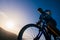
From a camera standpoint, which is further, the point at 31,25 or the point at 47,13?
the point at 47,13

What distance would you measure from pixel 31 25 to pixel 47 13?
109 centimetres

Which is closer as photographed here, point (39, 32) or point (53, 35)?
point (39, 32)

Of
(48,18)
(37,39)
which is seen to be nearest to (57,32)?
(48,18)

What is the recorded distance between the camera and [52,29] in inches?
291

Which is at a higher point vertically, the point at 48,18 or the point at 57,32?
the point at 48,18

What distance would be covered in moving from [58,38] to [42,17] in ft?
4.65

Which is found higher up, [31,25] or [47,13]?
[47,13]

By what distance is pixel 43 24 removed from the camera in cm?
709

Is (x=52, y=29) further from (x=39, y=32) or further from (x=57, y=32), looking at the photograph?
(x=39, y=32)

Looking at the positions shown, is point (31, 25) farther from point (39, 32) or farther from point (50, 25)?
point (50, 25)

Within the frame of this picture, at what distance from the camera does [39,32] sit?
6.95m

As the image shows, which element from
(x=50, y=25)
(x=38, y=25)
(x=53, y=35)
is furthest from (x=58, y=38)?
(x=38, y=25)

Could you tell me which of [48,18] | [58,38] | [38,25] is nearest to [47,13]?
[48,18]

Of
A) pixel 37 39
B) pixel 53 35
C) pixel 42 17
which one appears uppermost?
pixel 42 17
